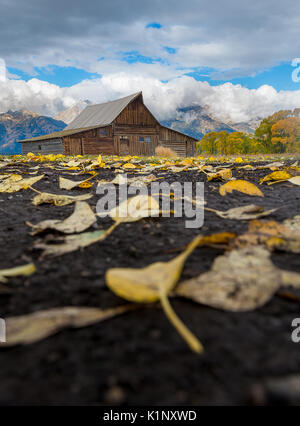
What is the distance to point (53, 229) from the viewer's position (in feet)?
3.00

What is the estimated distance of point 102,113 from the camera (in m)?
22.0

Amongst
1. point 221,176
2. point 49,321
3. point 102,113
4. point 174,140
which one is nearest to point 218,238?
A: point 49,321

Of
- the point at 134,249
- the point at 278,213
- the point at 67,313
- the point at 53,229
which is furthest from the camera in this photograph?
the point at 278,213

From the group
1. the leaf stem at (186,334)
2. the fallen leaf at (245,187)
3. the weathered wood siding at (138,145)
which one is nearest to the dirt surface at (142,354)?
the leaf stem at (186,334)

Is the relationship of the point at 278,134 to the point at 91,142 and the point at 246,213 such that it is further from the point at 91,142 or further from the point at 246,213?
the point at 246,213

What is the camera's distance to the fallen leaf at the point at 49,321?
1.35ft

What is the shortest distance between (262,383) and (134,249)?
18.9 inches

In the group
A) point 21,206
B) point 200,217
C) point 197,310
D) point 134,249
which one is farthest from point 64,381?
point 21,206

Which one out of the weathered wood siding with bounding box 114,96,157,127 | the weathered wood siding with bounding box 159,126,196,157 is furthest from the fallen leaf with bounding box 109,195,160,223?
the weathered wood siding with bounding box 159,126,196,157

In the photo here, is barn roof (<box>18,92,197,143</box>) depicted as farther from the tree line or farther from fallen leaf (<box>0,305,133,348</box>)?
the tree line

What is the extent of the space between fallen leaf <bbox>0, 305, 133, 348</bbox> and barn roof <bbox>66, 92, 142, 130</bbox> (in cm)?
1971

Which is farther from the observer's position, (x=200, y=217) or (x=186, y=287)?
(x=200, y=217)
